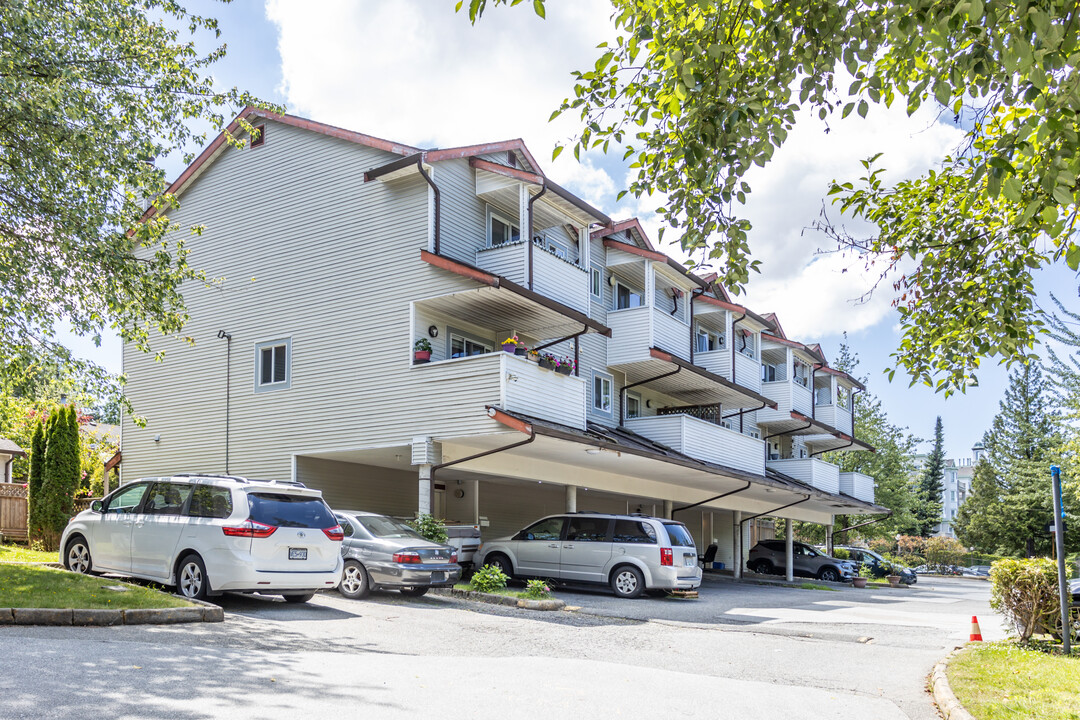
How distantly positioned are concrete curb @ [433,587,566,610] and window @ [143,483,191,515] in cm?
545

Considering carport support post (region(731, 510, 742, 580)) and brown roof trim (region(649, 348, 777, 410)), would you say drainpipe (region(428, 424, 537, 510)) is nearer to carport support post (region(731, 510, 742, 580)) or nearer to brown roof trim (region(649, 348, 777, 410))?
brown roof trim (region(649, 348, 777, 410))

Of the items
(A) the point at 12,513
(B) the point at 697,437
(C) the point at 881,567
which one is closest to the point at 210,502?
(A) the point at 12,513

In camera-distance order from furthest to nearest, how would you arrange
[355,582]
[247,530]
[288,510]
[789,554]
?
1. [789,554]
2. [355,582]
3. [288,510]
4. [247,530]

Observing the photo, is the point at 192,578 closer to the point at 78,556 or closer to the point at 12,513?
the point at 78,556

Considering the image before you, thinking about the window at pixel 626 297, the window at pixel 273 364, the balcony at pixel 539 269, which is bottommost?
the window at pixel 273 364

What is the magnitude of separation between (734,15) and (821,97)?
105 centimetres

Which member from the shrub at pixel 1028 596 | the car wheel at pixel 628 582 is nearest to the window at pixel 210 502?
the car wheel at pixel 628 582

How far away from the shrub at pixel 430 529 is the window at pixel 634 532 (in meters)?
3.58

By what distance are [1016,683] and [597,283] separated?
1855 centimetres

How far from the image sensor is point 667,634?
13.7 m

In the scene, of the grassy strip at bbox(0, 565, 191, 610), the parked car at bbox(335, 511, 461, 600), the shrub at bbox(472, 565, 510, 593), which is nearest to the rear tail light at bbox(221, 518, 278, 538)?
the grassy strip at bbox(0, 565, 191, 610)

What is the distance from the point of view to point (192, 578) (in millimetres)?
12633

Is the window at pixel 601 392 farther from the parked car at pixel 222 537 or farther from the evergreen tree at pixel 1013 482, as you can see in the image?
the evergreen tree at pixel 1013 482

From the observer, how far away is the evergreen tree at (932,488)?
81688mm
